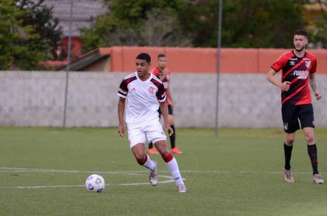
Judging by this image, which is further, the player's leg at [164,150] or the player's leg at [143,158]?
the player's leg at [143,158]

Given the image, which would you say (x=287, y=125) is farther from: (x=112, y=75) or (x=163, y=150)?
(x=112, y=75)

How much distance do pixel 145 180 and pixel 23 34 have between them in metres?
24.2

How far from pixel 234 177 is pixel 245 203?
3768 millimetres

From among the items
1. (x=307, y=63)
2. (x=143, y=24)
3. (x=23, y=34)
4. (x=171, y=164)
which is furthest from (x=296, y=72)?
(x=143, y=24)

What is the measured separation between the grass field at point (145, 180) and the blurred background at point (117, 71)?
4586 mm

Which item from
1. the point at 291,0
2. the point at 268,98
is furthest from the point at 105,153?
the point at 291,0

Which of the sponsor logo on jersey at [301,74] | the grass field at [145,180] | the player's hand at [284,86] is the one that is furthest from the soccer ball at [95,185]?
the sponsor logo on jersey at [301,74]

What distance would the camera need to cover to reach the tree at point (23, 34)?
115 feet

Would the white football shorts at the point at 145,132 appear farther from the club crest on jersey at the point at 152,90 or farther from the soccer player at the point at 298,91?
the soccer player at the point at 298,91

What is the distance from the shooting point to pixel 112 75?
3114 cm

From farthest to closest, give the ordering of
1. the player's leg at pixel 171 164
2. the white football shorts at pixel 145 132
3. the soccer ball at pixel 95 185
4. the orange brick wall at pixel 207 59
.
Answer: the orange brick wall at pixel 207 59 < the white football shorts at pixel 145 132 < the player's leg at pixel 171 164 < the soccer ball at pixel 95 185

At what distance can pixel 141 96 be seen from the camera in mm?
12891

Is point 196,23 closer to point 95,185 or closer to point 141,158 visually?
point 141,158

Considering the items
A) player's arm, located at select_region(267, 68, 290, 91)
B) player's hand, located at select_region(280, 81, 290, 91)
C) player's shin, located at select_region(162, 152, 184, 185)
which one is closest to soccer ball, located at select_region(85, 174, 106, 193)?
player's shin, located at select_region(162, 152, 184, 185)
